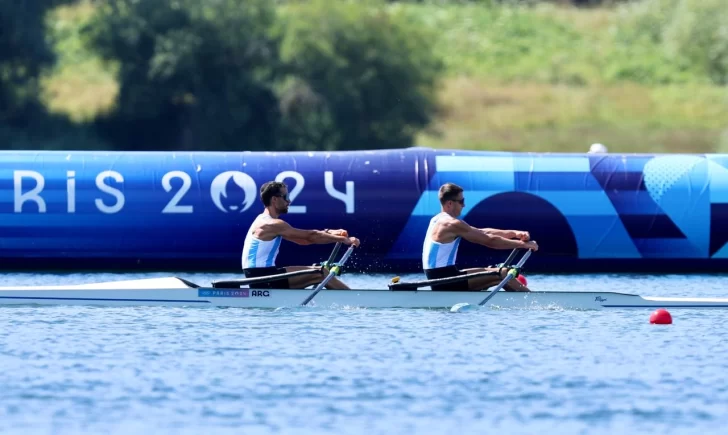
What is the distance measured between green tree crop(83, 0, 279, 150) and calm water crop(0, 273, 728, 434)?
32645 millimetres

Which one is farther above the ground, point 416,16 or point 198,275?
point 416,16

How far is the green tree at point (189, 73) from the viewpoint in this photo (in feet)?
161

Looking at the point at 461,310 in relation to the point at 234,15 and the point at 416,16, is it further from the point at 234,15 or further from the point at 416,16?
the point at 416,16

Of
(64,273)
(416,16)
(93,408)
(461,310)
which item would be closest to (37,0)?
(416,16)

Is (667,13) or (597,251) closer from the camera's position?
(597,251)

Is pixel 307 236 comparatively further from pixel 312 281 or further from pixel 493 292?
pixel 493 292

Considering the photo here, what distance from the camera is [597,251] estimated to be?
22000 mm

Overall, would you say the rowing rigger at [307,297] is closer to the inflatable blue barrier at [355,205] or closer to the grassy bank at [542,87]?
the inflatable blue barrier at [355,205]

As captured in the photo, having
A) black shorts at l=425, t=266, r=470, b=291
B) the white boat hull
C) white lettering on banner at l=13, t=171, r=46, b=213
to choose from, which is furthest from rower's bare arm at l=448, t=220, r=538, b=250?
white lettering on banner at l=13, t=171, r=46, b=213

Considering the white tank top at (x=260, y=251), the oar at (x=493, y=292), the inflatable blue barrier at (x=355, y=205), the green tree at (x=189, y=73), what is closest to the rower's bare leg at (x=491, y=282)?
the oar at (x=493, y=292)

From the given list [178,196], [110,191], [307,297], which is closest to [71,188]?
[110,191]

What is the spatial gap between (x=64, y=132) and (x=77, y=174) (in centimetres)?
2881

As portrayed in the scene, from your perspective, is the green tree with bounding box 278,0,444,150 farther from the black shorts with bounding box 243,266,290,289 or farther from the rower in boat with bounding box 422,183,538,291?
the rower in boat with bounding box 422,183,538,291

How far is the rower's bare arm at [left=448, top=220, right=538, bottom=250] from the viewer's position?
1659cm
